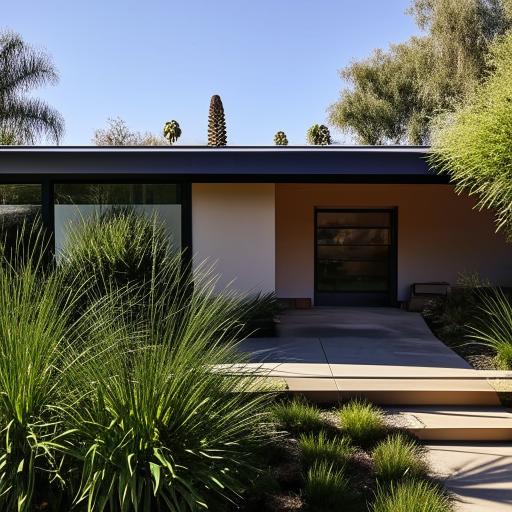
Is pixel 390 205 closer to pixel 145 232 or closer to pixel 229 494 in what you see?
pixel 145 232

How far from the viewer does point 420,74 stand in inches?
1006

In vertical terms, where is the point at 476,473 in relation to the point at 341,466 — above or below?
below

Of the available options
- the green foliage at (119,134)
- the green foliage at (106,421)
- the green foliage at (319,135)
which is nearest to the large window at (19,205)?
the green foliage at (106,421)

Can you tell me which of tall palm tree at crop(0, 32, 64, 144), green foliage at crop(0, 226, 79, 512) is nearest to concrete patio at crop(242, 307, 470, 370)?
green foliage at crop(0, 226, 79, 512)

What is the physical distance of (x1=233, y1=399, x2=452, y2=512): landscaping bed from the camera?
3713 millimetres

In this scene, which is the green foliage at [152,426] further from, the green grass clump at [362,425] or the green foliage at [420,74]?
the green foliage at [420,74]

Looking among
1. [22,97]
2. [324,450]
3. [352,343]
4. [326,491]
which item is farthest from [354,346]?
[22,97]

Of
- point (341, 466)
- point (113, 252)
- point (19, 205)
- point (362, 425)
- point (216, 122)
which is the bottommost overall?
point (341, 466)

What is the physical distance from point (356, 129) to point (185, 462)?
2734cm

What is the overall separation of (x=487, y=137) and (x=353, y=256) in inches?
204

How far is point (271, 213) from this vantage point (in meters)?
8.70

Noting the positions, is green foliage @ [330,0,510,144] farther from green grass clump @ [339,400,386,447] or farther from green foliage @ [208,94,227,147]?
green grass clump @ [339,400,386,447]

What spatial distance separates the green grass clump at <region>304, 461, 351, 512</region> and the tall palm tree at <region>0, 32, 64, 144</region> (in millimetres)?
21066

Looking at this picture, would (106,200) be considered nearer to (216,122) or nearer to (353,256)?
(353,256)
